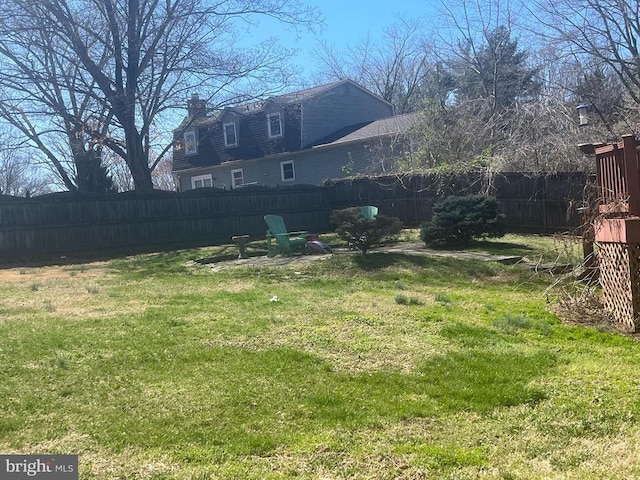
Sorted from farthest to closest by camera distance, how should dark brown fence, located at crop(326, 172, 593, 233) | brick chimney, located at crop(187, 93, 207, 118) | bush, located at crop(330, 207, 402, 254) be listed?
brick chimney, located at crop(187, 93, 207, 118) < dark brown fence, located at crop(326, 172, 593, 233) < bush, located at crop(330, 207, 402, 254)

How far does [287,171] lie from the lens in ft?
91.9

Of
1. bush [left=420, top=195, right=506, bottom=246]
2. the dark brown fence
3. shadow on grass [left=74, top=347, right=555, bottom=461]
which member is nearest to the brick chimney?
the dark brown fence

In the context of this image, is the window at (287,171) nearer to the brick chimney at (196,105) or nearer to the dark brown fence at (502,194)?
the dark brown fence at (502,194)

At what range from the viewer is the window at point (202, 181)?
31038 millimetres

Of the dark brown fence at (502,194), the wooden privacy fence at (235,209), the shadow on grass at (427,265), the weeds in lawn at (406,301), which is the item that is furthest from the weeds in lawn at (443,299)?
the wooden privacy fence at (235,209)

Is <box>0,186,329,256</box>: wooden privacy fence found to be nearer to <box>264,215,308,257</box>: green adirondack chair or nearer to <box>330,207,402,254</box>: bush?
<box>264,215,308,257</box>: green adirondack chair

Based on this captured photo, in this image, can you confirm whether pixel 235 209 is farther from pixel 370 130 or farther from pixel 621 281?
pixel 621 281

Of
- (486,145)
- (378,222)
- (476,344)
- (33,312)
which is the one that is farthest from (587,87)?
(33,312)

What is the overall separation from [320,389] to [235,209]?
16060 mm

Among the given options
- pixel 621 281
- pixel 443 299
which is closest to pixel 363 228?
pixel 443 299

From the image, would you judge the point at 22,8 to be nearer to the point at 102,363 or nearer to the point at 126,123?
the point at 126,123

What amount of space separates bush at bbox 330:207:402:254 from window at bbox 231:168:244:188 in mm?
19299

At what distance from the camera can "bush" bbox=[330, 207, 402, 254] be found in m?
10.7

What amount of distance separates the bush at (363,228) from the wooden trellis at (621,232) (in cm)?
486
